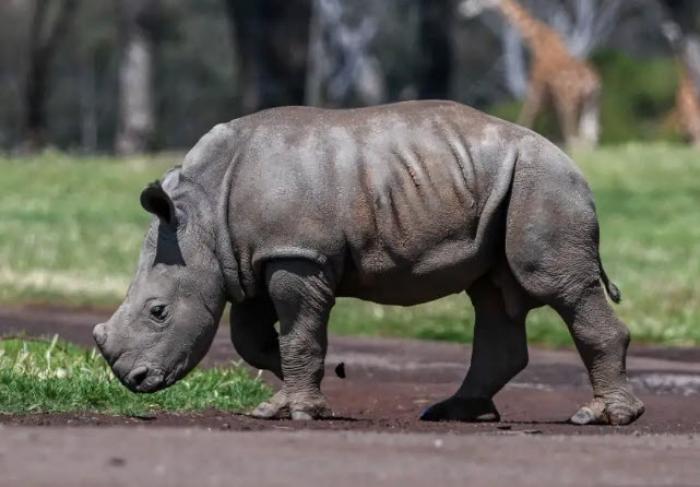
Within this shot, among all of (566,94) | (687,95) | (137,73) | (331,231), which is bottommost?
(137,73)

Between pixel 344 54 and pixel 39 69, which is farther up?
pixel 39 69

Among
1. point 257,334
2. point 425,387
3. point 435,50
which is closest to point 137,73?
point 435,50

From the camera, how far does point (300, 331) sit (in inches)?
354

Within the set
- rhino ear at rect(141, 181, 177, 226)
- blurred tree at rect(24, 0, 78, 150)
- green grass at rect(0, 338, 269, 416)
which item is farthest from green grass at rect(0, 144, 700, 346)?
blurred tree at rect(24, 0, 78, 150)

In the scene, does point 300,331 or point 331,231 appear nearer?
point 331,231

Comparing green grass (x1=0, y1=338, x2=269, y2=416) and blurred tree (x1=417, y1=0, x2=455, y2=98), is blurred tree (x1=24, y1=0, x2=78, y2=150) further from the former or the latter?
green grass (x1=0, y1=338, x2=269, y2=416)

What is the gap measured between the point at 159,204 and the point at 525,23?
27872mm

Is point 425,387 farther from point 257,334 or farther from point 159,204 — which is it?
point 159,204

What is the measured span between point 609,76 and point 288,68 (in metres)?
11.3

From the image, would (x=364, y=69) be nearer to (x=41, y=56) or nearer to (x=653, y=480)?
(x=41, y=56)

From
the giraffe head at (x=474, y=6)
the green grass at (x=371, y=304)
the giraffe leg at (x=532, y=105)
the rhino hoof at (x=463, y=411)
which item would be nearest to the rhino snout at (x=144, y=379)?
the rhino hoof at (x=463, y=411)

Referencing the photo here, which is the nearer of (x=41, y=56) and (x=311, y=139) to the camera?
(x=311, y=139)

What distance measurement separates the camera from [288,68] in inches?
1093

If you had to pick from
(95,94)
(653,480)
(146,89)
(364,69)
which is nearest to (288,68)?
(146,89)
